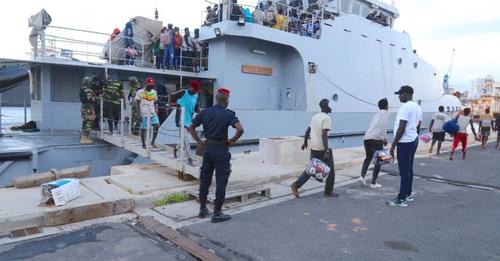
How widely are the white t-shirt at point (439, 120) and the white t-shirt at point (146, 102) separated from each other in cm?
768

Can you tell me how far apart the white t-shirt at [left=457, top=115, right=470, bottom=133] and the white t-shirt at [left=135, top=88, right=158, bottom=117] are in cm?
796

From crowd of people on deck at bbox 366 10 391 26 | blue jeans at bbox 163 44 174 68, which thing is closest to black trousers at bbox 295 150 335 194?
blue jeans at bbox 163 44 174 68

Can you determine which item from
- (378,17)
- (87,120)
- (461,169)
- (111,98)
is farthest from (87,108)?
(378,17)

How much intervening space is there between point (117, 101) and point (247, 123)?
3.23m

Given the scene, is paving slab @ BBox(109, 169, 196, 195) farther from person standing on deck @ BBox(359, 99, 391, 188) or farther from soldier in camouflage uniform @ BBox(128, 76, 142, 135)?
person standing on deck @ BBox(359, 99, 391, 188)

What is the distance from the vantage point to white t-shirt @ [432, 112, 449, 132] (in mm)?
10091

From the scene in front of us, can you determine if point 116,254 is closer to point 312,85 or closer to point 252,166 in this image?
point 252,166

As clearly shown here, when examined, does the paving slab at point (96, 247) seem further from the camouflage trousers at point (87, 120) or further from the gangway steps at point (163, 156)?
the camouflage trousers at point (87, 120)

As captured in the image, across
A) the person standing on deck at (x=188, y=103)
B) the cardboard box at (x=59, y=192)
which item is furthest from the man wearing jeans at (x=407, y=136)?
the cardboard box at (x=59, y=192)

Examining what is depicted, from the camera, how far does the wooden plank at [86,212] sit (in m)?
3.84

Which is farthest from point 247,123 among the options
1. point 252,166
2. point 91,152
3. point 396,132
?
point 396,132

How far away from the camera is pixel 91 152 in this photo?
7.81 m

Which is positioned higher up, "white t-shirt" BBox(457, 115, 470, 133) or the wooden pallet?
"white t-shirt" BBox(457, 115, 470, 133)

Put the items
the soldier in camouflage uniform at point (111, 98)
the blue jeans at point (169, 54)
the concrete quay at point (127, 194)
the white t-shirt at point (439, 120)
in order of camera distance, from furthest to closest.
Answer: the blue jeans at point (169, 54) → the white t-shirt at point (439, 120) → the soldier in camouflage uniform at point (111, 98) → the concrete quay at point (127, 194)
